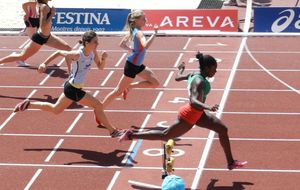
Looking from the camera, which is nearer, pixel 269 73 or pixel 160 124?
pixel 160 124

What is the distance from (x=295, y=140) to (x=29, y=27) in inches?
321

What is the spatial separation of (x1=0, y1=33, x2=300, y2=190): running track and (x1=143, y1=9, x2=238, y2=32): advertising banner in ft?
4.44

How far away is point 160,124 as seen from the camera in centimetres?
1538

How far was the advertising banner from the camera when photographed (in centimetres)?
2300

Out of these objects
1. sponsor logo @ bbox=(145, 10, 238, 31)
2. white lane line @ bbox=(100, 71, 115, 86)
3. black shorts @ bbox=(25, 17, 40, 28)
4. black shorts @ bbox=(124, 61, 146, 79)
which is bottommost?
black shorts @ bbox=(124, 61, 146, 79)

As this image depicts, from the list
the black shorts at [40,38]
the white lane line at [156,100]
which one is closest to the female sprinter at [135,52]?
the white lane line at [156,100]

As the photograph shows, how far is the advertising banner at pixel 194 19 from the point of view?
23.0 meters

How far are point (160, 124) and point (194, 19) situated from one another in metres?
8.23

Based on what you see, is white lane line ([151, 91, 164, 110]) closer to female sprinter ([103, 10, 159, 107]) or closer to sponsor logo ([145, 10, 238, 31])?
female sprinter ([103, 10, 159, 107])

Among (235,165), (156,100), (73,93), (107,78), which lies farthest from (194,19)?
(235,165)

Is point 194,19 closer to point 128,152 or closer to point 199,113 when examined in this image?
point 128,152

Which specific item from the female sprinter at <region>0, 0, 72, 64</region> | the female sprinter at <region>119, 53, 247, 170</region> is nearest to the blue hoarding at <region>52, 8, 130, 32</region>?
the female sprinter at <region>0, 0, 72, 64</region>

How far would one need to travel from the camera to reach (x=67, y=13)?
934 inches

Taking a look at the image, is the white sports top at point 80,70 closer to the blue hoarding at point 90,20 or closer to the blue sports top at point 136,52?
the blue sports top at point 136,52
